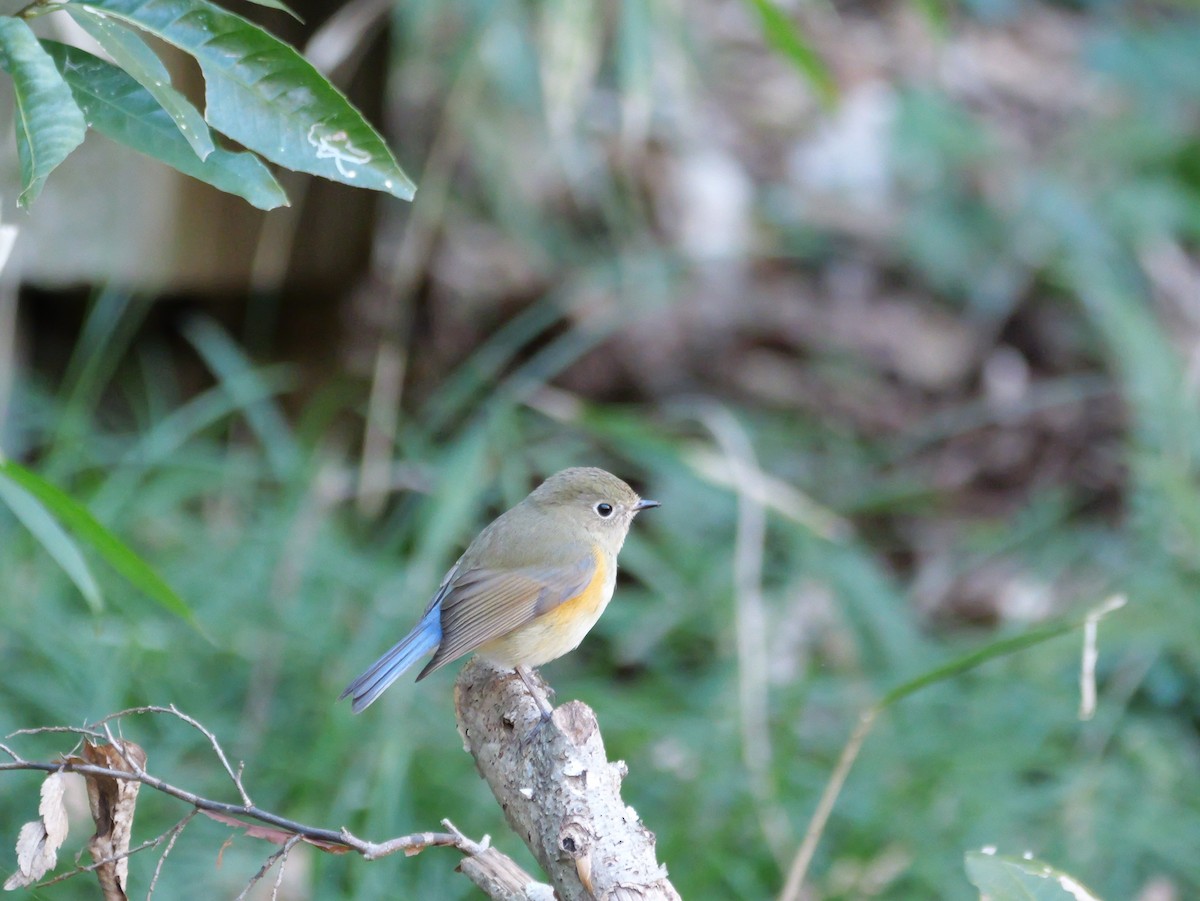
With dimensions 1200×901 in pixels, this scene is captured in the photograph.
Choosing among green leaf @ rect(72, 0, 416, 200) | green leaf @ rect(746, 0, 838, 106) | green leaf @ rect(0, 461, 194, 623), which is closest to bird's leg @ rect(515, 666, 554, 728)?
green leaf @ rect(0, 461, 194, 623)

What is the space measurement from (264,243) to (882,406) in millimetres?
2278

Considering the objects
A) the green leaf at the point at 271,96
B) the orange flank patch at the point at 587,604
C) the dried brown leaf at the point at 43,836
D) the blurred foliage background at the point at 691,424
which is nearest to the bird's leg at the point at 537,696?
the orange flank patch at the point at 587,604

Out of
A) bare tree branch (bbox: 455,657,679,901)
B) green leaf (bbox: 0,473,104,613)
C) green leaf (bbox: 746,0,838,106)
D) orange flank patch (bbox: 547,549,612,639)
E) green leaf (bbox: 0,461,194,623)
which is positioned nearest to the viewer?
bare tree branch (bbox: 455,657,679,901)

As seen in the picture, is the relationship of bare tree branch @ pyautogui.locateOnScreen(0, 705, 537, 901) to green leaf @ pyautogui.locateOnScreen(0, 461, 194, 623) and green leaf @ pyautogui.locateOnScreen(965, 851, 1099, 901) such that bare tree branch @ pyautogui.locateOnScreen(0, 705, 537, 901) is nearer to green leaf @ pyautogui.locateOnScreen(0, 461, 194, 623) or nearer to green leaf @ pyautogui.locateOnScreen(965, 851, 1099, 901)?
green leaf @ pyautogui.locateOnScreen(0, 461, 194, 623)

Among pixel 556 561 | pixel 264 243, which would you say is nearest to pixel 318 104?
pixel 556 561

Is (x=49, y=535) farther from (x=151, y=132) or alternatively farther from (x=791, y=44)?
(x=791, y=44)

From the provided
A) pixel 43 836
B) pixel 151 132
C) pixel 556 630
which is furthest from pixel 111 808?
pixel 556 630

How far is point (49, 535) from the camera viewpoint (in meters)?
2.17

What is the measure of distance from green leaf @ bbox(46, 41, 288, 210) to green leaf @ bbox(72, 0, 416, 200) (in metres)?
0.04

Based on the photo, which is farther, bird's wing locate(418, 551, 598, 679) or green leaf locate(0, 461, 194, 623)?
bird's wing locate(418, 551, 598, 679)

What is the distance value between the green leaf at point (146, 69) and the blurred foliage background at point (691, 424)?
4.75 ft

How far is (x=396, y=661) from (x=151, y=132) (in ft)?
3.43

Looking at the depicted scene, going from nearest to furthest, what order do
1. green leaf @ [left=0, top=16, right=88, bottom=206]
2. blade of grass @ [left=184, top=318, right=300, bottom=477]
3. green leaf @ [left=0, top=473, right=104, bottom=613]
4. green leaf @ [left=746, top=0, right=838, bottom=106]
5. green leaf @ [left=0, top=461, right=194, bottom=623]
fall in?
green leaf @ [left=0, top=16, right=88, bottom=206], green leaf @ [left=0, top=461, right=194, bottom=623], green leaf @ [left=0, top=473, right=104, bottom=613], green leaf @ [left=746, top=0, right=838, bottom=106], blade of grass @ [left=184, top=318, right=300, bottom=477]

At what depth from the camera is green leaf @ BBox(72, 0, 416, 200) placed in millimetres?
1287
